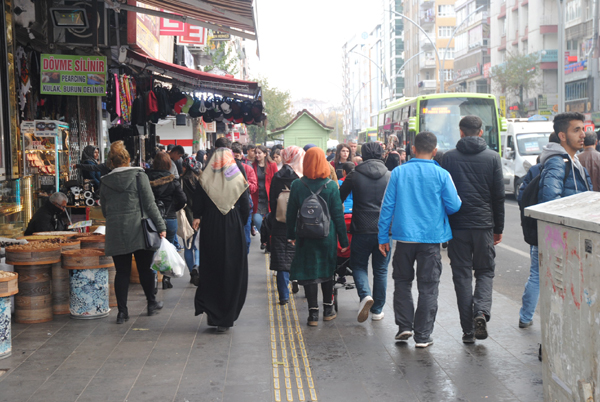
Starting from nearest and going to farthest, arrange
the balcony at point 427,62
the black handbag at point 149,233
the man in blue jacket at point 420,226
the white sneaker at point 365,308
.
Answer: the man in blue jacket at point 420,226 < the white sneaker at point 365,308 < the black handbag at point 149,233 < the balcony at point 427,62

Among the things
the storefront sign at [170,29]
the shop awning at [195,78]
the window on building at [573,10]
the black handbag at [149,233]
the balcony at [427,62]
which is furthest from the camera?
the balcony at [427,62]

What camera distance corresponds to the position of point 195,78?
51.9 ft

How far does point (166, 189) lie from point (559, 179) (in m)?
4.90

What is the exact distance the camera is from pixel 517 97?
188 feet

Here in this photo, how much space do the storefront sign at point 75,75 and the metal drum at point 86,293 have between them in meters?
3.96

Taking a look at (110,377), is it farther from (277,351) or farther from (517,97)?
(517,97)

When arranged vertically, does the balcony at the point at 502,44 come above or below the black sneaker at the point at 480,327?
above

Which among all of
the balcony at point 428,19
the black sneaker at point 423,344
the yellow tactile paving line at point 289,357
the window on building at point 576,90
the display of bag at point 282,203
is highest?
the balcony at point 428,19

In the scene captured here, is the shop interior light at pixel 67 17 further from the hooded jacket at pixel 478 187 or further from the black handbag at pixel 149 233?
the hooded jacket at pixel 478 187

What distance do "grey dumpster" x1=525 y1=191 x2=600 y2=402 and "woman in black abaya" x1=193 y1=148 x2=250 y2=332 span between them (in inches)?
128

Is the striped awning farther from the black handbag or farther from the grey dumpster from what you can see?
the grey dumpster

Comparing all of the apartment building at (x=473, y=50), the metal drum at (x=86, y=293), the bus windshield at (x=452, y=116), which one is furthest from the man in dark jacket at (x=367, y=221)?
the apartment building at (x=473, y=50)

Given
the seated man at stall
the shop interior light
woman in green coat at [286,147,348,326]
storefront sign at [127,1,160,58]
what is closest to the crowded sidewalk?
woman in green coat at [286,147,348,326]

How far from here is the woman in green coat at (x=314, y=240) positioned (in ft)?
22.7
